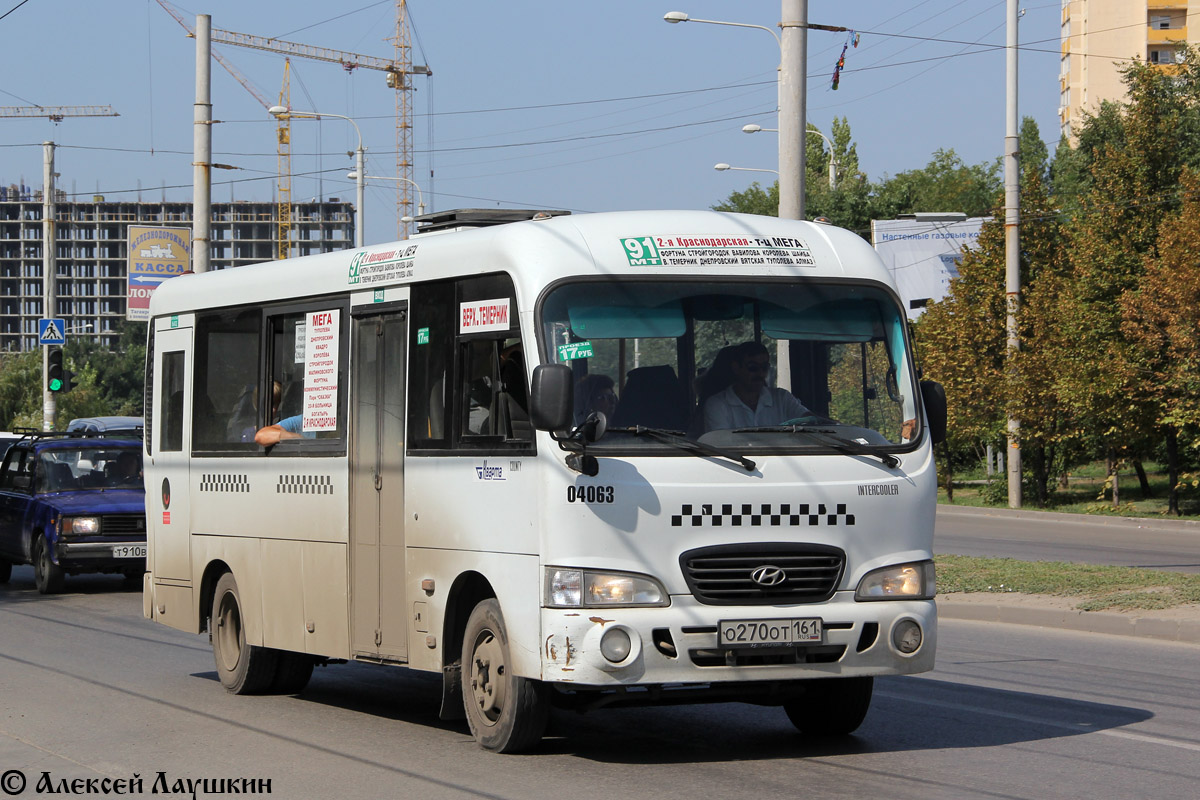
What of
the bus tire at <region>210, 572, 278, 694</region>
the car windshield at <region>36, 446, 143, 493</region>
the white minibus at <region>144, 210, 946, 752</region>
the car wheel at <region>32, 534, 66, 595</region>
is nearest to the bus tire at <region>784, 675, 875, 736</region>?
the white minibus at <region>144, 210, 946, 752</region>

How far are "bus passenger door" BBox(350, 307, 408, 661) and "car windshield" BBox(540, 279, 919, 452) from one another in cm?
166

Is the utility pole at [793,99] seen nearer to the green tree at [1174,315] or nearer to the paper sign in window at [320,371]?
the paper sign in window at [320,371]

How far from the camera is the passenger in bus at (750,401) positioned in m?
8.08

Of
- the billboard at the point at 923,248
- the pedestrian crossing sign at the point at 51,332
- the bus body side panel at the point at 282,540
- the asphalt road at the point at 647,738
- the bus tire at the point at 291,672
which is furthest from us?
the billboard at the point at 923,248

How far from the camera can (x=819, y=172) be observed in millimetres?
84812

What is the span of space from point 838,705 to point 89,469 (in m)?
13.9

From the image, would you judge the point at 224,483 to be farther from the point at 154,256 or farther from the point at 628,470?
the point at 154,256

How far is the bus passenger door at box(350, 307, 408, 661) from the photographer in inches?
362

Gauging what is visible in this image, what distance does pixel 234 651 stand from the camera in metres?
11.3

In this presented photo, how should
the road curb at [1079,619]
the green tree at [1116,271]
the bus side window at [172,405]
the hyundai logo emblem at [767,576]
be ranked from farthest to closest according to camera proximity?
the green tree at [1116,271]
the road curb at [1079,619]
the bus side window at [172,405]
the hyundai logo emblem at [767,576]

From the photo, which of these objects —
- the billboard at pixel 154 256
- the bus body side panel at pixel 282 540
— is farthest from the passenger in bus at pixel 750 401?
the billboard at pixel 154 256

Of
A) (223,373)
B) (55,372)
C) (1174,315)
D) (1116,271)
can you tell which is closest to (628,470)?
(223,373)

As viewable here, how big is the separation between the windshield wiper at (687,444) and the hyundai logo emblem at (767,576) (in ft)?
1.56

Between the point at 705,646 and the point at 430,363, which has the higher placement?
the point at 430,363
